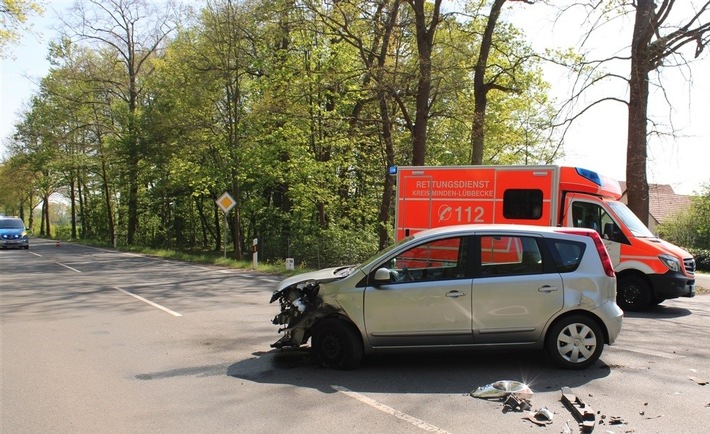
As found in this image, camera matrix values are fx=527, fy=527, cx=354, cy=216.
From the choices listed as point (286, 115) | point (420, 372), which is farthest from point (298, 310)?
point (286, 115)

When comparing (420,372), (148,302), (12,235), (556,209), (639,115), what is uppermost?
(639,115)

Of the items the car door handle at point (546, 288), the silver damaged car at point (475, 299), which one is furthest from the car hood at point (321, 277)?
the car door handle at point (546, 288)

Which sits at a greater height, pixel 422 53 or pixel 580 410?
pixel 422 53

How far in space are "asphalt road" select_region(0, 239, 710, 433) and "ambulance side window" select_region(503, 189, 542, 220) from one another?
2878 millimetres

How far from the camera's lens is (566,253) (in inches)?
236

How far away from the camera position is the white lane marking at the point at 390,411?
4305 mm

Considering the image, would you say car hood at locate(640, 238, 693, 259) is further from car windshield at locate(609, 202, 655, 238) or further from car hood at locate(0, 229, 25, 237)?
car hood at locate(0, 229, 25, 237)

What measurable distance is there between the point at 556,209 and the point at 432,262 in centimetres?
591

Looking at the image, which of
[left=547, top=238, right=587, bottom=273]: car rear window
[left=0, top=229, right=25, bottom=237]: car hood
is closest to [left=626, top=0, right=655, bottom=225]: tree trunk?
[left=547, top=238, right=587, bottom=273]: car rear window

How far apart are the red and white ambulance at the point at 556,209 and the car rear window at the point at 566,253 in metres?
5.12

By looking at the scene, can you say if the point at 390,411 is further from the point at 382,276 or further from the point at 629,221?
the point at 629,221

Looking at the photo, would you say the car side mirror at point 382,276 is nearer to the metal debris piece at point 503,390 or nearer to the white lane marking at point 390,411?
the white lane marking at point 390,411

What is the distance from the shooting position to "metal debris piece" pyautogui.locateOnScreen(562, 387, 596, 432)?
429 centimetres

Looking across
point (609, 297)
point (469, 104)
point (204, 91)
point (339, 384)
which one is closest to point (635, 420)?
point (609, 297)
